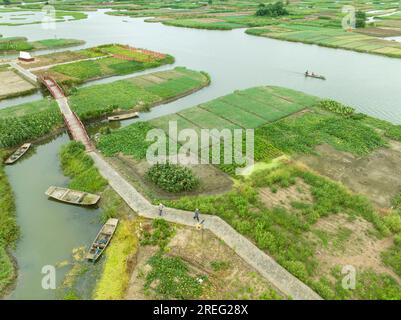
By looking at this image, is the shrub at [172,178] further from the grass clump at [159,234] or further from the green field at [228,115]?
the grass clump at [159,234]

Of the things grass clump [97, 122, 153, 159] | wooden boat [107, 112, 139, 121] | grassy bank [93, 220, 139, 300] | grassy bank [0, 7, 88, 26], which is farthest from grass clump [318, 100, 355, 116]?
grassy bank [0, 7, 88, 26]

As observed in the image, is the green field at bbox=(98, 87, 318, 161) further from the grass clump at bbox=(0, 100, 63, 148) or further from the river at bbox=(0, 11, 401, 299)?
the grass clump at bbox=(0, 100, 63, 148)

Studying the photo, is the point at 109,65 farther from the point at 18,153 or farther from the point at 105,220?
the point at 105,220

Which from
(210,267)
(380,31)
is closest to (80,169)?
(210,267)

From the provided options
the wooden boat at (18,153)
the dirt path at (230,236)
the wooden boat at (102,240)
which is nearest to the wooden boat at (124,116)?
the wooden boat at (18,153)
